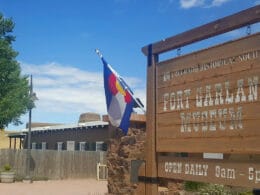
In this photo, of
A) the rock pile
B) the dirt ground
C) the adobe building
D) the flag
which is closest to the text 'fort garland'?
the flag

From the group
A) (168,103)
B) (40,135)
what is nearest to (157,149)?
(168,103)

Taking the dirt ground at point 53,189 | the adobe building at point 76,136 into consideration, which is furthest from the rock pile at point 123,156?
the adobe building at point 76,136

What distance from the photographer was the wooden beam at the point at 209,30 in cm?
528

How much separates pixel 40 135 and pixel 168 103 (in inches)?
1456

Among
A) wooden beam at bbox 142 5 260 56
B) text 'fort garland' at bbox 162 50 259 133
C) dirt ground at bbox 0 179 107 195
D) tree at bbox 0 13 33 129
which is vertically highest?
tree at bbox 0 13 33 129

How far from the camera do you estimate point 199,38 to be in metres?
6.04

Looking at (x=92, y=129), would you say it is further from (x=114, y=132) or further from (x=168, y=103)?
(x=168, y=103)

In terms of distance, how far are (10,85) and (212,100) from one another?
29.7 meters

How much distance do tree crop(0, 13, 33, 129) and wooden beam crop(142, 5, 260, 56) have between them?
27414mm

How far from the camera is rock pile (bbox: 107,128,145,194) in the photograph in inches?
539

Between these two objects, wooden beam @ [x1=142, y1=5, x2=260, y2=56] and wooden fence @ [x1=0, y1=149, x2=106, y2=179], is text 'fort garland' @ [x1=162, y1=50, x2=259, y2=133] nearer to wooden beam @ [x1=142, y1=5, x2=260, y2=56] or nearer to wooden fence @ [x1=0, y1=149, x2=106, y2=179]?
wooden beam @ [x1=142, y1=5, x2=260, y2=56]

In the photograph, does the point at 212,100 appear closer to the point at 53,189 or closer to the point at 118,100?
the point at 118,100

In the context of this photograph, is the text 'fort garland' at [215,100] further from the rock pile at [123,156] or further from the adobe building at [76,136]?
the adobe building at [76,136]

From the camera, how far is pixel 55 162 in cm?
3186
